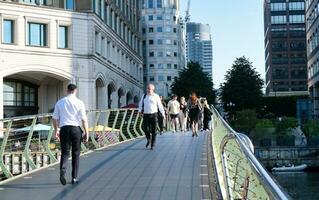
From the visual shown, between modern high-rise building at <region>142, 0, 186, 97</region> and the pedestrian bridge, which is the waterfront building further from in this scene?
modern high-rise building at <region>142, 0, 186, 97</region>

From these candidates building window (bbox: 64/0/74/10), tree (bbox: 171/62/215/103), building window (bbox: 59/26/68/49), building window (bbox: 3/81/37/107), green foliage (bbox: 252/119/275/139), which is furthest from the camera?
tree (bbox: 171/62/215/103)

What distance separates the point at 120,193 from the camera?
364 inches

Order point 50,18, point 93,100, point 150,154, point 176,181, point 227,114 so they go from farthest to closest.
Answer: point 227,114, point 93,100, point 50,18, point 150,154, point 176,181

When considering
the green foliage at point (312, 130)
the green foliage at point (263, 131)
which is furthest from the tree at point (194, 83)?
the green foliage at point (312, 130)

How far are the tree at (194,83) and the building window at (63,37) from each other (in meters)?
35.2

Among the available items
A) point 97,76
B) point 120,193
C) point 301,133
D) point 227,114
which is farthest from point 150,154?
point 227,114

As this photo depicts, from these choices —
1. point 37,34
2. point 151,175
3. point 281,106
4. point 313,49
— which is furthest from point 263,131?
point 151,175

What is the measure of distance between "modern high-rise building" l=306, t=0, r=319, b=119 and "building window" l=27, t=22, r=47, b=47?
143 ft

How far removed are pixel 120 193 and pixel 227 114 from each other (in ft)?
263

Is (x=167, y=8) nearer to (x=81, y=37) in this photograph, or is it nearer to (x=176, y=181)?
(x=81, y=37)

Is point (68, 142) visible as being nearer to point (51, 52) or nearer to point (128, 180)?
point (128, 180)

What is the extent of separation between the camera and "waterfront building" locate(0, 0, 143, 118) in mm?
48812

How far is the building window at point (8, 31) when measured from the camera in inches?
1905

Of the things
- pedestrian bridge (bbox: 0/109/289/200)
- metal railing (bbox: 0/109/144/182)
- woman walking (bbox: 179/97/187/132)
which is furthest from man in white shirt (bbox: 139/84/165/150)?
woman walking (bbox: 179/97/187/132)
